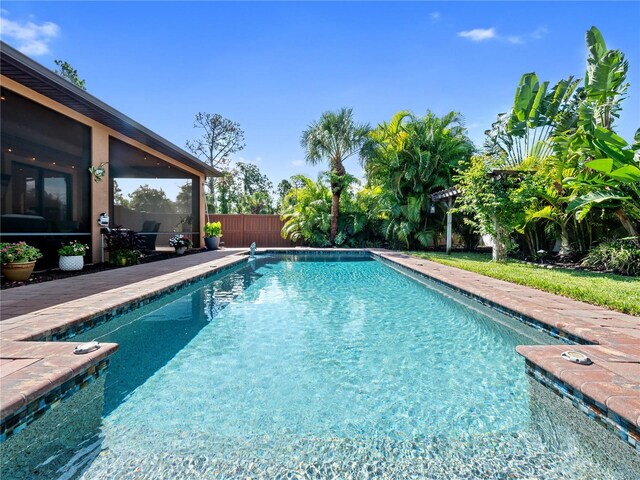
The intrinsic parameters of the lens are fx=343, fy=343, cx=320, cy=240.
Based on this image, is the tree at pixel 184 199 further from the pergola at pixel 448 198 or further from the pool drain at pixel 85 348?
the pool drain at pixel 85 348

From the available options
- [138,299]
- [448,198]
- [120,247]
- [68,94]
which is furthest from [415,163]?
[138,299]

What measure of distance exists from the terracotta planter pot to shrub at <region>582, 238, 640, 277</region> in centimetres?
1171

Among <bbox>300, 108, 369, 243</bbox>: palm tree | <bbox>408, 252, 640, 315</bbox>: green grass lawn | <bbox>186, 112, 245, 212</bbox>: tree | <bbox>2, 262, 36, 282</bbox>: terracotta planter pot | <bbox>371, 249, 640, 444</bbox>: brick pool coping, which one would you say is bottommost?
<bbox>371, 249, 640, 444</bbox>: brick pool coping

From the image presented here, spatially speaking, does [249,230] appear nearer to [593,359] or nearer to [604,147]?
[604,147]

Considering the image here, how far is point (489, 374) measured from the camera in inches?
126

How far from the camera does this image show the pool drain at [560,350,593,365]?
2.35 m

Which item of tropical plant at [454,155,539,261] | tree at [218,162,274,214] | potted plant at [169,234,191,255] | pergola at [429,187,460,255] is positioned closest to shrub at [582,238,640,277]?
tropical plant at [454,155,539,261]

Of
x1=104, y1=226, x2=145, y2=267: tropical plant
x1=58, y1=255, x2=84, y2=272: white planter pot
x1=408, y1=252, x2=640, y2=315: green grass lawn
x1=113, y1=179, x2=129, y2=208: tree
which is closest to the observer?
x1=408, y1=252, x2=640, y2=315: green grass lawn

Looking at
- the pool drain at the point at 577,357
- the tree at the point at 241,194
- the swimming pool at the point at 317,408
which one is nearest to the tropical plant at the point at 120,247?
the swimming pool at the point at 317,408

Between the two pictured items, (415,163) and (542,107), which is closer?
(542,107)

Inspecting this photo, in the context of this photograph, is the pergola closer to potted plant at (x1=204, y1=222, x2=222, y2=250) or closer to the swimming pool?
the swimming pool

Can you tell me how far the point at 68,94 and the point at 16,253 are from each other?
2.97 metres

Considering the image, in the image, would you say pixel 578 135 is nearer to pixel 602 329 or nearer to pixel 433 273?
pixel 433 273

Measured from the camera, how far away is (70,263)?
23.1 feet
